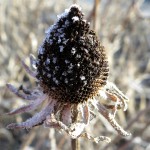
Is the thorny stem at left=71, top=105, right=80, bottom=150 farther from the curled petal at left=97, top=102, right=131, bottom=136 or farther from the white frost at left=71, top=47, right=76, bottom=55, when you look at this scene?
the white frost at left=71, top=47, right=76, bottom=55

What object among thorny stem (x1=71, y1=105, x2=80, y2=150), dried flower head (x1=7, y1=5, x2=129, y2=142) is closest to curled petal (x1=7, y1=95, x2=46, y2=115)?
dried flower head (x1=7, y1=5, x2=129, y2=142)

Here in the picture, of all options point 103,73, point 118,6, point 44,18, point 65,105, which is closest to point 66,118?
point 65,105

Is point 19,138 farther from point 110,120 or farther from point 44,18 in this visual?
point 110,120

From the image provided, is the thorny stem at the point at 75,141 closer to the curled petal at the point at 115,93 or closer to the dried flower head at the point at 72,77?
the dried flower head at the point at 72,77

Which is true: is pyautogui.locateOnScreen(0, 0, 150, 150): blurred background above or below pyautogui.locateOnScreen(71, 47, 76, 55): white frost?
above

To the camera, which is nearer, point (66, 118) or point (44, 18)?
point (66, 118)

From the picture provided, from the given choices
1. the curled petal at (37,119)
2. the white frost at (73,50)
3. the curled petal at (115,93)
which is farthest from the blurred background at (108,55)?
the white frost at (73,50)

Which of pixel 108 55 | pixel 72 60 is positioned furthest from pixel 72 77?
pixel 108 55
